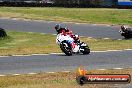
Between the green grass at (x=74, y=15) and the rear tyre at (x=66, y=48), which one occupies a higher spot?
the rear tyre at (x=66, y=48)

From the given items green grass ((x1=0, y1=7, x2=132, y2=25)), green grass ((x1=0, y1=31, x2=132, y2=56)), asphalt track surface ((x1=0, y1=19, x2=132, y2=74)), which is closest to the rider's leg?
asphalt track surface ((x1=0, y1=19, x2=132, y2=74))

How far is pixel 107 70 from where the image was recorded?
14.5m

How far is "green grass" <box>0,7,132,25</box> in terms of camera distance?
136ft

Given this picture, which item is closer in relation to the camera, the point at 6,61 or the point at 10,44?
the point at 6,61

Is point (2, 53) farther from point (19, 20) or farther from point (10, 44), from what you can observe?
point (19, 20)

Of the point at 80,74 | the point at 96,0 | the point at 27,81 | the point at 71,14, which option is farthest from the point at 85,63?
the point at 96,0

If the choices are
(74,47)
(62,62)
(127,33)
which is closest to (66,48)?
(74,47)

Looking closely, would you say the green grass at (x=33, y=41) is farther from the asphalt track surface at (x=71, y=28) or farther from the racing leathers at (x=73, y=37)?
the racing leathers at (x=73, y=37)

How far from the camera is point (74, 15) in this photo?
4431 cm

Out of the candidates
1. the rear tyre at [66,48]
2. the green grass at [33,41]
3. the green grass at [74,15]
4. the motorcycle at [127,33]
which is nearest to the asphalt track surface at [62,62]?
the rear tyre at [66,48]

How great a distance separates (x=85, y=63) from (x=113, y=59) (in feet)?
4.86

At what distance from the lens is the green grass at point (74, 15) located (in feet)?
136

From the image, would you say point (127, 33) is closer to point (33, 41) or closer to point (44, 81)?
point (33, 41)

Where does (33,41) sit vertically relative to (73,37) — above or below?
below
